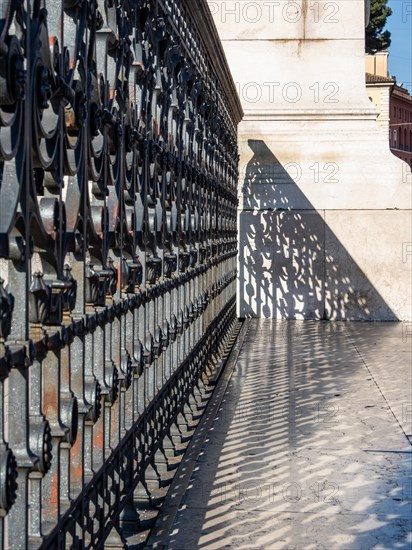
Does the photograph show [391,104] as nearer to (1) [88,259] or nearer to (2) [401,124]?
(2) [401,124]

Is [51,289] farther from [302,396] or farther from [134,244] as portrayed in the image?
[302,396]

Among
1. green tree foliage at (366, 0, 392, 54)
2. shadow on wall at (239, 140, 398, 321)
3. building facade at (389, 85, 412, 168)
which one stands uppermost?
green tree foliage at (366, 0, 392, 54)

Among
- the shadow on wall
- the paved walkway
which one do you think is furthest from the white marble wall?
the paved walkway

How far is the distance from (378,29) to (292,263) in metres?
54.6

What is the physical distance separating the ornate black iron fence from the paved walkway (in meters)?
0.28

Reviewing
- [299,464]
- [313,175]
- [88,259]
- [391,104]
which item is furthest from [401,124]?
[88,259]

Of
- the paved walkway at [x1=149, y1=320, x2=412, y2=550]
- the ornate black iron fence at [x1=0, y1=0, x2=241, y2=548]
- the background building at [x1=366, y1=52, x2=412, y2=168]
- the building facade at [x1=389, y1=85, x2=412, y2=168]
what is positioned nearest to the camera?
the ornate black iron fence at [x1=0, y1=0, x2=241, y2=548]

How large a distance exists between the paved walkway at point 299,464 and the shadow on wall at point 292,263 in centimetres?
443

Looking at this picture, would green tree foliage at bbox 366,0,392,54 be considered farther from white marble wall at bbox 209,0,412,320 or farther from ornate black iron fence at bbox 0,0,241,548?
ornate black iron fence at bbox 0,0,241,548

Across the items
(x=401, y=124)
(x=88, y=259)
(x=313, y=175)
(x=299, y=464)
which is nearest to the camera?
(x=88, y=259)

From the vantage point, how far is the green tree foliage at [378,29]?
6412 cm

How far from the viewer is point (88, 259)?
4.04 m

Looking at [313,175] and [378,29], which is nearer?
[313,175]

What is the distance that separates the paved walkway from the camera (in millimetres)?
4270
